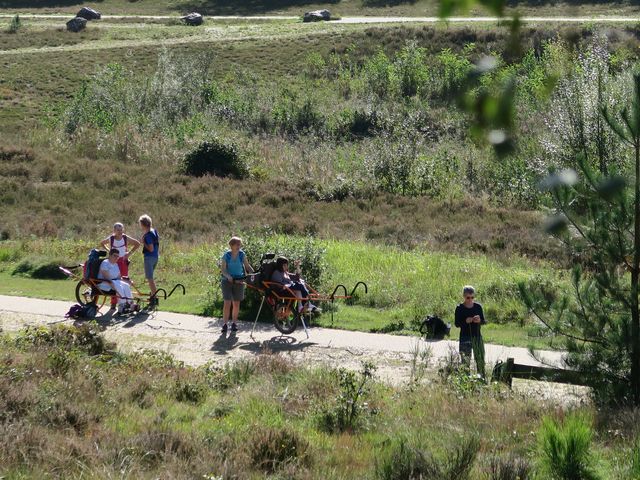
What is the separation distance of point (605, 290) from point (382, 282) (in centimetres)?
903

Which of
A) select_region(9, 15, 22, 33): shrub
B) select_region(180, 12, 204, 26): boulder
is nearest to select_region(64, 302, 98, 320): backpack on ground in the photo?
select_region(9, 15, 22, 33): shrub

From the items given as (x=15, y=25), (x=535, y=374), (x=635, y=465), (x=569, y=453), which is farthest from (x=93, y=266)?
(x=15, y=25)

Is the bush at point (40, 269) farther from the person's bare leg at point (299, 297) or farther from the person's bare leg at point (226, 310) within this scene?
the person's bare leg at point (299, 297)

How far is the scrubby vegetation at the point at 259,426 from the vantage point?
7.20 meters

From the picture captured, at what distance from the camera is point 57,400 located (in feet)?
29.6

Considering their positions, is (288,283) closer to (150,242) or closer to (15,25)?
(150,242)

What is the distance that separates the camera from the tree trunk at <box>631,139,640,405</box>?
978cm

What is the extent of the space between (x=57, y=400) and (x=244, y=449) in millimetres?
2328

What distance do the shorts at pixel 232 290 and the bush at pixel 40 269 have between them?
270 inches

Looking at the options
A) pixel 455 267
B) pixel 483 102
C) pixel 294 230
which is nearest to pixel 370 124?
pixel 294 230

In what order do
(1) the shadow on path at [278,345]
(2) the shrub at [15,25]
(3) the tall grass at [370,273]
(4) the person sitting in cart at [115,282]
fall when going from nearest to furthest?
(1) the shadow on path at [278,345]
(4) the person sitting in cart at [115,282]
(3) the tall grass at [370,273]
(2) the shrub at [15,25]

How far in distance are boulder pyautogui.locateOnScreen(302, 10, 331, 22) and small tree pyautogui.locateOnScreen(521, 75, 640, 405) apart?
7146 cm

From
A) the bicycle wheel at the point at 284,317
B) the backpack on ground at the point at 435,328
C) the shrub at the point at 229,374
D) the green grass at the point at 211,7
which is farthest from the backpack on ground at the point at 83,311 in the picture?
the green grass at the point at 211,7

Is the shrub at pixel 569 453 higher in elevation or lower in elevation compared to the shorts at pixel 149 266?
lower
